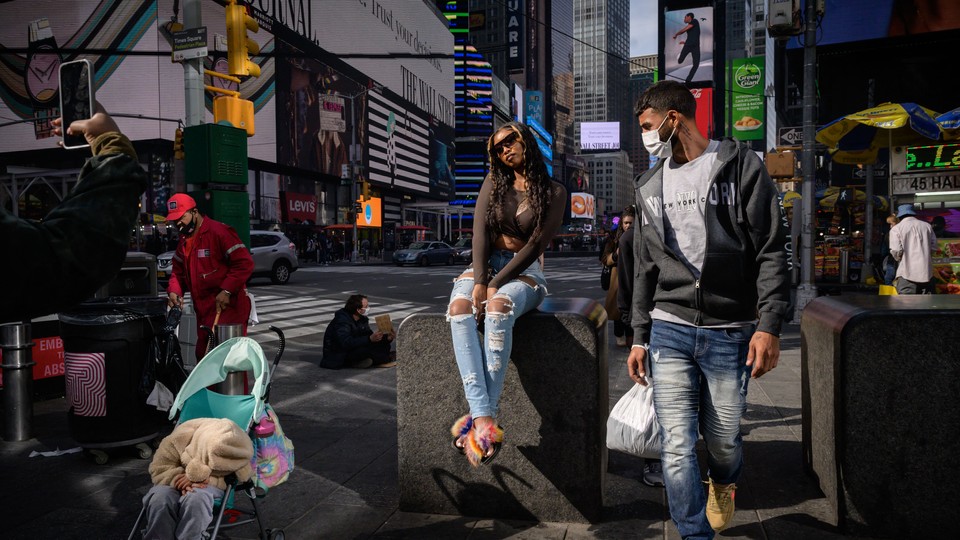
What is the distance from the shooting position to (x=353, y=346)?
814 centimetres

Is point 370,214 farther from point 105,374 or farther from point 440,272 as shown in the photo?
point 105,374

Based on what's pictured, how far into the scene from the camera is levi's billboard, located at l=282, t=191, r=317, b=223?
156ft

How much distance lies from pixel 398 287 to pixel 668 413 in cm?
1801

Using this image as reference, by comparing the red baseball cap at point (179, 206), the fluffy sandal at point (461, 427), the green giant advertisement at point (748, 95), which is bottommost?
the fluffy sandal at point (461, 427)

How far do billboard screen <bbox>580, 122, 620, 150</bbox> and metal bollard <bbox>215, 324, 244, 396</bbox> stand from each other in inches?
6553

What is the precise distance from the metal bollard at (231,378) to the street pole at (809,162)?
972 cm

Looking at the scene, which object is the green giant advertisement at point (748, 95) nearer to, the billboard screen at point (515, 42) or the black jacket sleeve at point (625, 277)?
the black jacket sleeve at point (625, 277)

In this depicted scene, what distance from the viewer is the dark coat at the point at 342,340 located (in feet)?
26.7

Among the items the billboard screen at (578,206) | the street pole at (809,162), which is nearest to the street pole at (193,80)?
the street pole at (809,162)

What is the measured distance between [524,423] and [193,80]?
6411 mm

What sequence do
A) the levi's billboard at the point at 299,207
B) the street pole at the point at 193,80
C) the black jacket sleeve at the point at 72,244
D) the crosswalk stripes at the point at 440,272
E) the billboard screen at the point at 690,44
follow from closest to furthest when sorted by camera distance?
the black jacket sleeve at the point at 72,244
the street pole at the point at 193,80
the crosswalk stripes at the point at 440,272
the levi's billboard at the point at 299,207
the billboard screen at the point at 690,44

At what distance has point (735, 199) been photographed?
2.82m

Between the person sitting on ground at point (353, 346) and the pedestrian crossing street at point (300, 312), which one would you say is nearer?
the person sitting on ground at point (353, 346)

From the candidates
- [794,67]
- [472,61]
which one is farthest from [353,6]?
[472,61]
